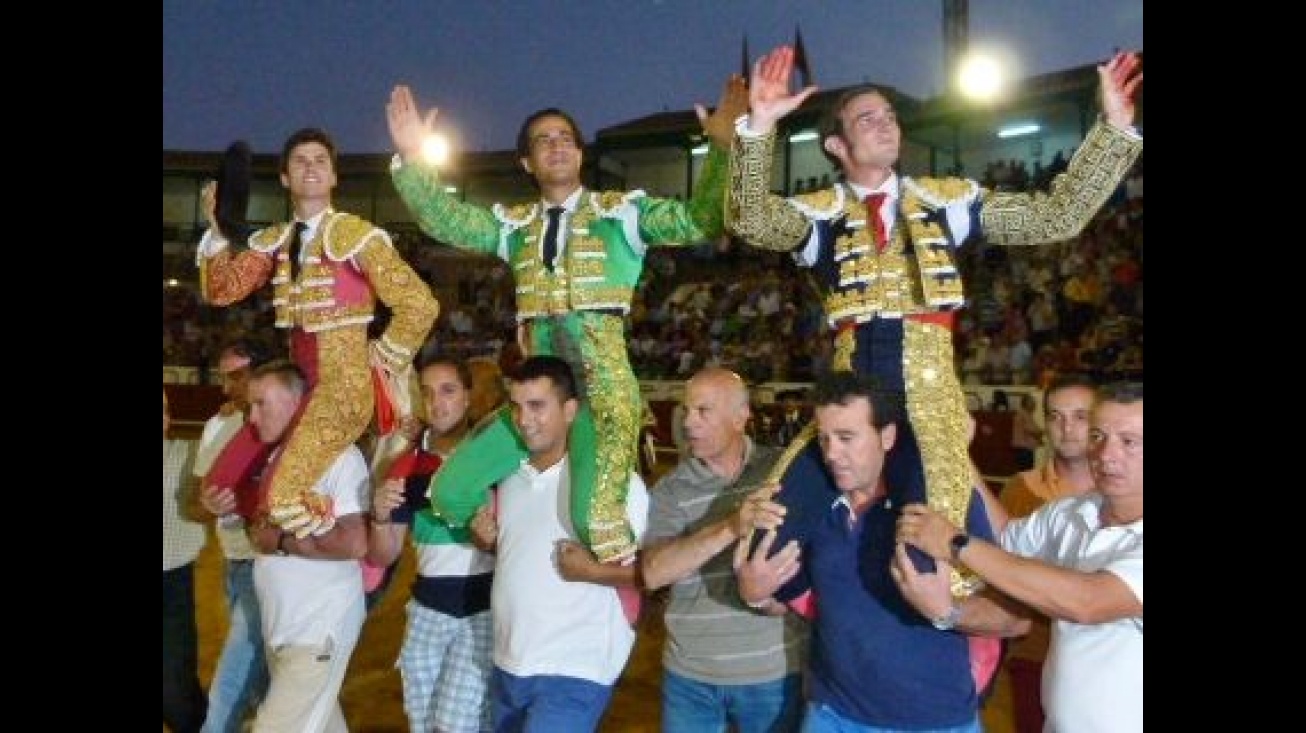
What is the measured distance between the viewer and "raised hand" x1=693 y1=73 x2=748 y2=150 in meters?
3.33

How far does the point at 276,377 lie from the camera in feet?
13.1

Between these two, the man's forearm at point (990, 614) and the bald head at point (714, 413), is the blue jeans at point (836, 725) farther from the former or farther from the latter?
the bald head at point (714, 413)

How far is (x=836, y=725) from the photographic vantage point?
9.70ft

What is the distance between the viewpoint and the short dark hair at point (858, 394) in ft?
9.57

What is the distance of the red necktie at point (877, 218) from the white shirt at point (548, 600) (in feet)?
3.37

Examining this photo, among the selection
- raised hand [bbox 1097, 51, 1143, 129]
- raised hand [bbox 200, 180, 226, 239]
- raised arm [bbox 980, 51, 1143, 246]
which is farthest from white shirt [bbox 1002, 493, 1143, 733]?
raised hand [bbox 200, 180, 226, 239]

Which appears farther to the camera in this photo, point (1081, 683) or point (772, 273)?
point (772, 273)

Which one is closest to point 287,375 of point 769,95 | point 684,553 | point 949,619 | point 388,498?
point 388,498

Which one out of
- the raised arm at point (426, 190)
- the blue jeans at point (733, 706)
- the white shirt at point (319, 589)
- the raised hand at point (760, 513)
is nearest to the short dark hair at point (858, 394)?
the raised hand at point (760, 513)

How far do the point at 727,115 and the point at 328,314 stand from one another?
152 cm
